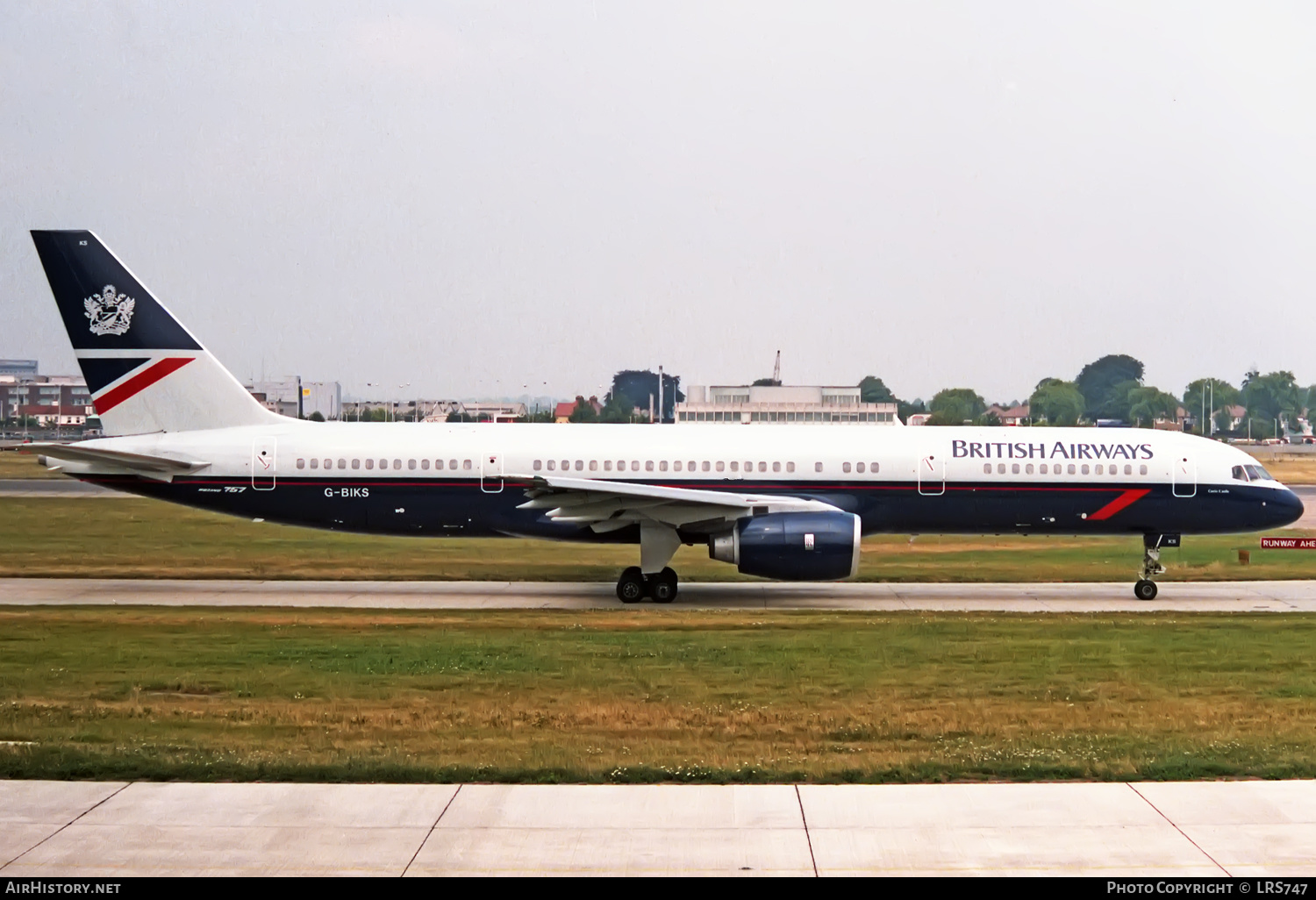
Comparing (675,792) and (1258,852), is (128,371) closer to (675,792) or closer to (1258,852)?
(675,792)

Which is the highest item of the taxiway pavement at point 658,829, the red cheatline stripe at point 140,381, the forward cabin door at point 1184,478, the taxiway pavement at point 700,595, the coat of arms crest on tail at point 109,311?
the coat of arms crest on tail at point 109,311

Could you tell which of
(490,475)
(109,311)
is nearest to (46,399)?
(109,311)

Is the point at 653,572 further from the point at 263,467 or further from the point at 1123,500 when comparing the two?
the point at 1123,500

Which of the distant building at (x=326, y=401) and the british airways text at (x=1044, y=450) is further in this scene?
the distant building at (x=326, y=401)

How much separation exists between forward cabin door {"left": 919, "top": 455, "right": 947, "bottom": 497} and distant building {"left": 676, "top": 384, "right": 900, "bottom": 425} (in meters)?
45.2

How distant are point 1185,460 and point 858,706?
14.6 metres

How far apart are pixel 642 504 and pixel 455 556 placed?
9459 millimetres

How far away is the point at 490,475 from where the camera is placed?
2577cm

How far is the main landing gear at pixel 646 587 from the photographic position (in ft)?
80.7

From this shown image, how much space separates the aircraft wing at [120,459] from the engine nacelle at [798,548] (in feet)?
33.7

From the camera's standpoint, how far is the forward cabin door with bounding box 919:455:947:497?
84.2 ft

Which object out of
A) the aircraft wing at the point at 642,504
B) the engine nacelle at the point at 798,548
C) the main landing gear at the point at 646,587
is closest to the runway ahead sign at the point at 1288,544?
the aircraft wing at the point at 642,504

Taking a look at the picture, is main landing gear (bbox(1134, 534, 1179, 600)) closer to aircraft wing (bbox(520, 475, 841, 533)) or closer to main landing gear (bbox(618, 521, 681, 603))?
aircraft wing (bbox(520, 475, 841, 533))

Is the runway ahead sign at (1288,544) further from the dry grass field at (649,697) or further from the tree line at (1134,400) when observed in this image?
the tree line at (1134,400)
